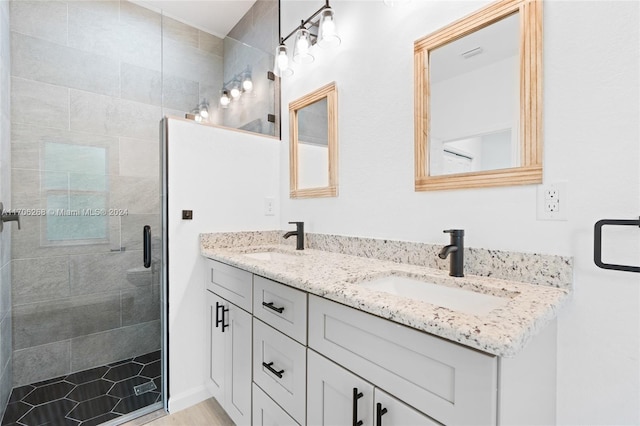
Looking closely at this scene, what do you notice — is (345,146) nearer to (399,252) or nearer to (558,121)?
(399,252)

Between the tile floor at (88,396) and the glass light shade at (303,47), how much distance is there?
2.00 meters

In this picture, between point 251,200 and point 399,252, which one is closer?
point 399,252

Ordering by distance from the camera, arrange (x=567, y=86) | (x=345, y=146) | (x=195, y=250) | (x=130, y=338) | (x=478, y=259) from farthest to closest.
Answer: (x=130, y=338)
(x=195, y=250)
(x=345, y=146)
(x=478, y=259)
(x=567, y=86)

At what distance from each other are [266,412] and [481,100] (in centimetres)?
152

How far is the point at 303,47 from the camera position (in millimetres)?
1842

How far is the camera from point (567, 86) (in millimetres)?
933

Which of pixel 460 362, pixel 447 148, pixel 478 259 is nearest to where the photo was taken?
pixel 460 362

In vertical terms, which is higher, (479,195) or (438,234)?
(479,195)

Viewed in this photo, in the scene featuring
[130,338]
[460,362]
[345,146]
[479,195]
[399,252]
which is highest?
[345,146]

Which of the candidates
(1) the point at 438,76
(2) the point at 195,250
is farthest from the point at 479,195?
(2) the point at 195,250

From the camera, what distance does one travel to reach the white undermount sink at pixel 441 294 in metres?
0.96

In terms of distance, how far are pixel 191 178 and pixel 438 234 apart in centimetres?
142

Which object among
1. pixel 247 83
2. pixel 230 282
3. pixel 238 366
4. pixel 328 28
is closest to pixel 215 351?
pixel 238 366

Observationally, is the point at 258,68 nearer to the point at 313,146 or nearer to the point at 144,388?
the point at 313,146
